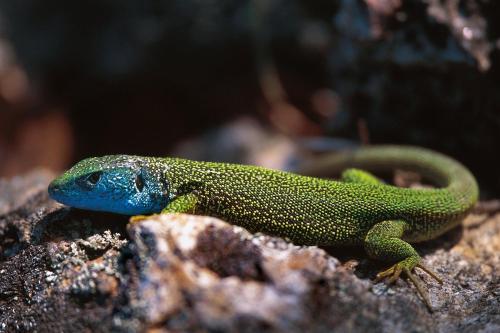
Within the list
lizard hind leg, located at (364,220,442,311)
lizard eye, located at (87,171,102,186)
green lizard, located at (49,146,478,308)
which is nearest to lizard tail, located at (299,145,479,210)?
green lizard, located at (49,146,478,308)

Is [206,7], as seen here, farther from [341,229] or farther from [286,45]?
[341,229]

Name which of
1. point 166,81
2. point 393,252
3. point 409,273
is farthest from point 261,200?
point 166,81

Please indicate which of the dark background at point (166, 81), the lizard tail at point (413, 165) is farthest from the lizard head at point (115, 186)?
the dark background at point (166, 81)

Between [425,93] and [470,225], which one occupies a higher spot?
[425,93]

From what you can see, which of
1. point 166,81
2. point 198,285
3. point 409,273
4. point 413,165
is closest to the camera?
point 198,285

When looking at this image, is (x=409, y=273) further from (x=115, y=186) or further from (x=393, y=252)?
(x=115, y=186)

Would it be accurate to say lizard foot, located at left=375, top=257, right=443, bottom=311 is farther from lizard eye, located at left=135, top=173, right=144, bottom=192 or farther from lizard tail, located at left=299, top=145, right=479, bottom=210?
lizard eye, located at left=135, top=173, right=144, bottom=192

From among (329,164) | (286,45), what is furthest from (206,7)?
(329,164)
